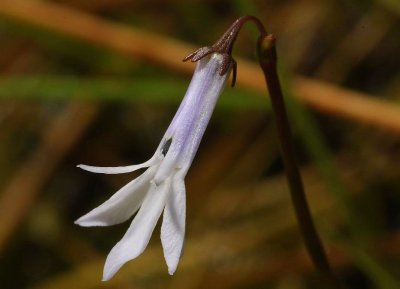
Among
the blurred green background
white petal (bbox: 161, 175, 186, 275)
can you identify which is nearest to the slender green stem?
white petal (bbox: 161, 175, 186, 275)

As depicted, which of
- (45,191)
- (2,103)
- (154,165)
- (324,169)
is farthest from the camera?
(2,103)

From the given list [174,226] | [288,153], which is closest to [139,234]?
[174,226]

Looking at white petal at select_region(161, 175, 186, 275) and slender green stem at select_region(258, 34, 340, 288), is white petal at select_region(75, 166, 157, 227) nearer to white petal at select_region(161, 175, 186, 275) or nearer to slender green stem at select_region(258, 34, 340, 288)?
white petal at select_region(161, 175, 186, 275)

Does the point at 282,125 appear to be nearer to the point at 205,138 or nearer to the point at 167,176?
the point at 167,176

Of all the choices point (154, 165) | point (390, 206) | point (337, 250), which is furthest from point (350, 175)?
point (154, 165)

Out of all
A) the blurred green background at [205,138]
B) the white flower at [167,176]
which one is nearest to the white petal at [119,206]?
the white flower at [167,176]

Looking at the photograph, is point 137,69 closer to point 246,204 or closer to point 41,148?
point 41,148
